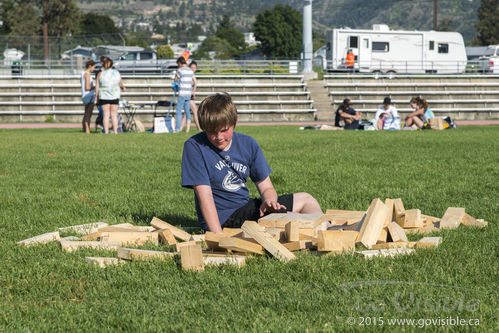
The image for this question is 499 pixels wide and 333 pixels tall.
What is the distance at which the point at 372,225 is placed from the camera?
4.56 meters

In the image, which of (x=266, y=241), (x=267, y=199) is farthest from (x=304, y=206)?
(x=266, y=241)

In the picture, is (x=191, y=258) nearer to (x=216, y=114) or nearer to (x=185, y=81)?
(x=216, y=114)

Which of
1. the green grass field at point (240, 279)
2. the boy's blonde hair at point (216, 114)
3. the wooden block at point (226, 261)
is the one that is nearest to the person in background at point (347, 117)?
the green grass field at point (240, 279)

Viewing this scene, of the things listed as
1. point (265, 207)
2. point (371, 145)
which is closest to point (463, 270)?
point (265, 207)

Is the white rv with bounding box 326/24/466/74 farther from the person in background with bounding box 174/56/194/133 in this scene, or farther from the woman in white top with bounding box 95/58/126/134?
the woman in white top with bounding box 95/58/126/134

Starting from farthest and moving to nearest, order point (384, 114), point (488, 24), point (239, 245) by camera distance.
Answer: point (488, 24) < point (384, 114) < point (239, 245)

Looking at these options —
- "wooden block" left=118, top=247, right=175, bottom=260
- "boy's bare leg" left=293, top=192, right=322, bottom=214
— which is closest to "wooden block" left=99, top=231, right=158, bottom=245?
"wooden block" left=118, top=247, right=175, bottom=260

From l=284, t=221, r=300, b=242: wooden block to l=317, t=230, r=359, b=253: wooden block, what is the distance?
0.20 meters

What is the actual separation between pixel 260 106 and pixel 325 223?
27.2 meters

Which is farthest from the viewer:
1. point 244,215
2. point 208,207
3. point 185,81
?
point 185,81

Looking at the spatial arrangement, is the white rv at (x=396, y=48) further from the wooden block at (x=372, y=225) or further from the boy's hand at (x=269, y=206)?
the wooden block at (x=372, y=225)

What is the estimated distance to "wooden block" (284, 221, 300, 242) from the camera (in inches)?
177

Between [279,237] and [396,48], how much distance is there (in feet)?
142

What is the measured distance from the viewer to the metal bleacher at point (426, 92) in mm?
33281
